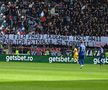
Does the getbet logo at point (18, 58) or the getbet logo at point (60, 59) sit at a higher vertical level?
the getbet logo at point (18, 58)

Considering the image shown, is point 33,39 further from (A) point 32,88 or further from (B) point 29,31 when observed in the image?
(A) point 32,88

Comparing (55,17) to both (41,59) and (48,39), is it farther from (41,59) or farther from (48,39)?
(41,59)

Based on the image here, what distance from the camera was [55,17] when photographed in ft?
169

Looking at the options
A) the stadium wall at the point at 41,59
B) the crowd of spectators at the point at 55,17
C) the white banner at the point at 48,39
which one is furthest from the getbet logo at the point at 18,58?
the crowd of spectators at the point at 55,17

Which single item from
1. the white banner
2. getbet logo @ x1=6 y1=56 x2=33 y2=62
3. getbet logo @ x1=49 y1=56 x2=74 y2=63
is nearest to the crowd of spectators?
the white banner

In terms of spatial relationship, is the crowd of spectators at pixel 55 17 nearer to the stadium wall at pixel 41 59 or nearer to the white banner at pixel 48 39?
the white banner at pixel 48 39

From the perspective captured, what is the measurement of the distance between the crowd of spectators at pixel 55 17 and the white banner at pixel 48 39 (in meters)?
0.56

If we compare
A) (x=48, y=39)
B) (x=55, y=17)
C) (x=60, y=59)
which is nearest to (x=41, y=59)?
(x=60, y=59)

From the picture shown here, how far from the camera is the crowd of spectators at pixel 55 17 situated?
4994 cm

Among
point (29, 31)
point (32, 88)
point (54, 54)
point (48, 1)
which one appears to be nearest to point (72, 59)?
point (54, 54)

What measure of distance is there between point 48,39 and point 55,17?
119 inches

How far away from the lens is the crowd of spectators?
49.9 meters

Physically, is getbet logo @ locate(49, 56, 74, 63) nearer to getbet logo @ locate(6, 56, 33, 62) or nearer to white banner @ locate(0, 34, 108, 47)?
getbet logo @ locate(6, 56, 33, 62)

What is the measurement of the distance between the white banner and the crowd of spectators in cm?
56
